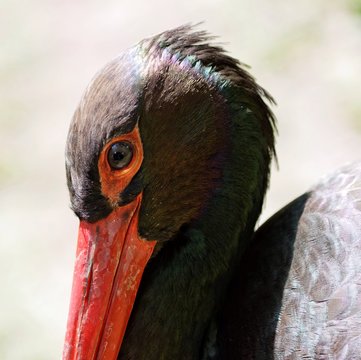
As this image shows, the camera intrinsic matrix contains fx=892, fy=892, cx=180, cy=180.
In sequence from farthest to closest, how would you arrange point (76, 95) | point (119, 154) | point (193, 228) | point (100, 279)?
point (76, 95), point (193, 228), point (100, 279), point (119, 154)

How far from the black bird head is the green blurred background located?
1253mm

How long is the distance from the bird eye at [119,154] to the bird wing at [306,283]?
496 mm

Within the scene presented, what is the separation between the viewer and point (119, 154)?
196 centimetres

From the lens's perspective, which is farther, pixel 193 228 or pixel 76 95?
pixel 76 95

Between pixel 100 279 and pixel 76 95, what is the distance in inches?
88.9

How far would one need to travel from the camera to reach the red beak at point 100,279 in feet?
6.75

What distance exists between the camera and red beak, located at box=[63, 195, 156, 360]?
2.06m

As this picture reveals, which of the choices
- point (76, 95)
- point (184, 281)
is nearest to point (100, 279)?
point (184, 281)

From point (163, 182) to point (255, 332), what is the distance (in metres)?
0.43

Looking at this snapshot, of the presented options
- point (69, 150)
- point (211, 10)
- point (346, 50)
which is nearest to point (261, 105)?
point (69, 150)

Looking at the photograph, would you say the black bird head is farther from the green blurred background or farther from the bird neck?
the green blurred background

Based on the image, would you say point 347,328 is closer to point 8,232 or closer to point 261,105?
point 261,105

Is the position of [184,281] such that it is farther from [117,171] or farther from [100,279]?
[117,171]

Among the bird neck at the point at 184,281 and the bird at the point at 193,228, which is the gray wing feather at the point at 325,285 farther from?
the bird neck at the point at 184,281
